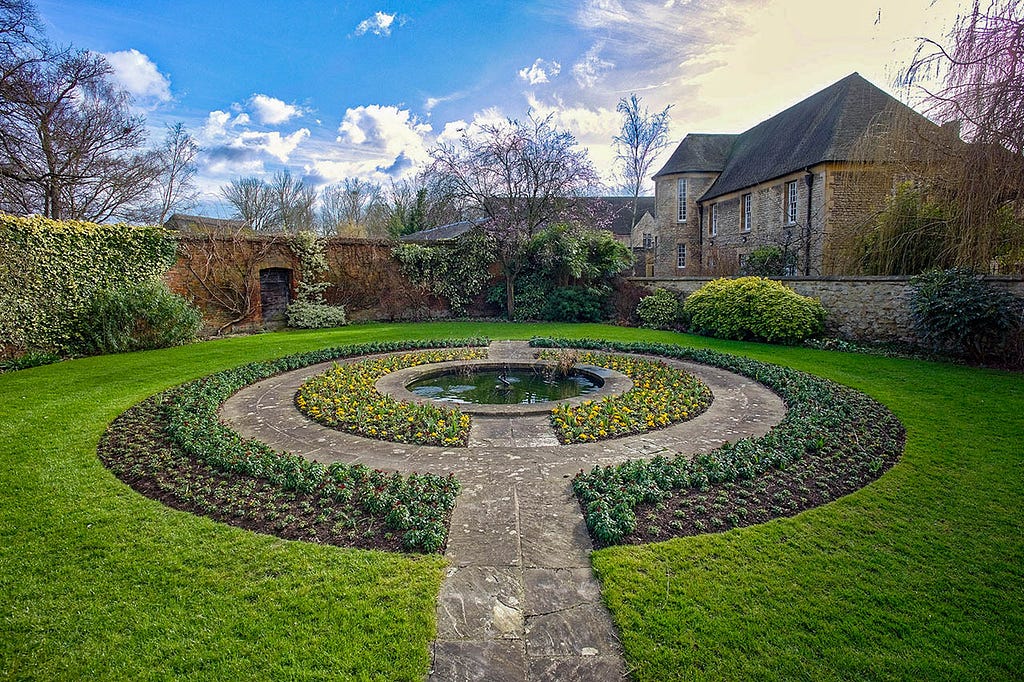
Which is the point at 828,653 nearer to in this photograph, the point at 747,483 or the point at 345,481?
the point at 747,483

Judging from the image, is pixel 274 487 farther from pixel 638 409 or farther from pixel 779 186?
pixel 779 186

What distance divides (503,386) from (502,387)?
4 centimetres

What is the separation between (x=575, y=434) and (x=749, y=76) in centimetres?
741

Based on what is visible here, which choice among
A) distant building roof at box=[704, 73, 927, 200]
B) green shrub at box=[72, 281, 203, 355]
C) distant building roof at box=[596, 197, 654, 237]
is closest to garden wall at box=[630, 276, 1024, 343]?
distant building roof at box=[704, 73, 927, 200]

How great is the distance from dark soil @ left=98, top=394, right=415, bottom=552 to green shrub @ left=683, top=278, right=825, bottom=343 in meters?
10.4

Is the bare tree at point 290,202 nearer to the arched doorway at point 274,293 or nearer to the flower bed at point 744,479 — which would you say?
the arched doorway at point 274,293

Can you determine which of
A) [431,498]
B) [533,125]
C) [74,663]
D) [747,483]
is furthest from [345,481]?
[533,125]

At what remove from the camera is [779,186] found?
2062 cm

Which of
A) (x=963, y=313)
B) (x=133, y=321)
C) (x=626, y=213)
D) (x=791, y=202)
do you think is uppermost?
(x=626, y=213)

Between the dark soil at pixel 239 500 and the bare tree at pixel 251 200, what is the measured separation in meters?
29.4

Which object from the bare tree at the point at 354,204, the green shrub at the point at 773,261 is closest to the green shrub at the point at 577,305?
the green shrub at the point at 773,261

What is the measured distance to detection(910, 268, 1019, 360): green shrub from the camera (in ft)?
26.8

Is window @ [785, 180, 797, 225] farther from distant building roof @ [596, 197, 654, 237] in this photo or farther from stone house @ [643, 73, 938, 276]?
distant building roof @ [596, 197, 654, 237]

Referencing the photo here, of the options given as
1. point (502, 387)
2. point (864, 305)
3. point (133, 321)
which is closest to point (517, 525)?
point (502, 387)
